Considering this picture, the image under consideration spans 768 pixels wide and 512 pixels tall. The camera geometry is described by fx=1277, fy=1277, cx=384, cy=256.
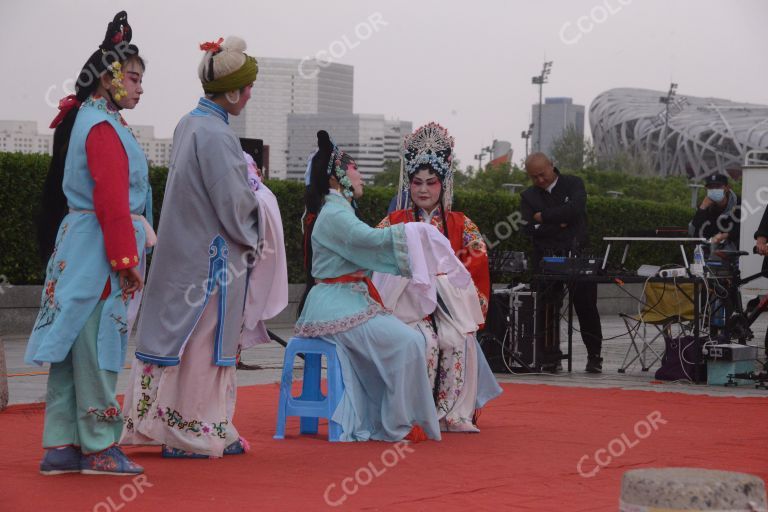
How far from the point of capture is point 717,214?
1309 centimetres

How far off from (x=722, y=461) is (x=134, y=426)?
274cm

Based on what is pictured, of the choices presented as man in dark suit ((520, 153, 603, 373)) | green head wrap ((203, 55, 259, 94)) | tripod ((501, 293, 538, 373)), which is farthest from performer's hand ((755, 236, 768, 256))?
green head wrap ((203, 55, 259, 94))

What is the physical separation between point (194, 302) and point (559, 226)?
534 centimetres

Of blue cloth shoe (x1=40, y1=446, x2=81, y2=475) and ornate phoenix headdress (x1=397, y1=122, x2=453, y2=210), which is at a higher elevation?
ornate phoenix headdress (x1=397, y1=122, x2=453, y2=210)

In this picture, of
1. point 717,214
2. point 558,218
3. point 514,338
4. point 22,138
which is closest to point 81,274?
point 514,338

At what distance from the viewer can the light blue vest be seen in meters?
5.22

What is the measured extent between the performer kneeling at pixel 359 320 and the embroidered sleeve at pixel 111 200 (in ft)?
5.21

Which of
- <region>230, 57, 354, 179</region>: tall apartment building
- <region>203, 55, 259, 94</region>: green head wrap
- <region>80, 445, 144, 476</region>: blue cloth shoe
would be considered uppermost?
<region>230, 57, 354, 179</region>: tall apartment building

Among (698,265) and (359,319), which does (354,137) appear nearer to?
(698,265)

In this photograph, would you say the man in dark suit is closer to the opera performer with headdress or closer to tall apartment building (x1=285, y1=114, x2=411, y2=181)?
the opera performer with headdress

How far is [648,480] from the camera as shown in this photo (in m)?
3.34

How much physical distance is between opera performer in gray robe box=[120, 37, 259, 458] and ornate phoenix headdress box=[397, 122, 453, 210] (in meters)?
1.75

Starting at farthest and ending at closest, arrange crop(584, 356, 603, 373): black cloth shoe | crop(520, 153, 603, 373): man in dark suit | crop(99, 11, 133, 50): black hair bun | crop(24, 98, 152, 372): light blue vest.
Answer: crop(584, 356, 603, 373): black cloth shoe
crop(520, 153, 603, 373): man in dark suit
crop(99, 11, 133, 50): black hair bun
crop(24, 98, 152, 372): light blue vest

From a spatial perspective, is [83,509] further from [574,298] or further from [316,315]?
[574,298]
